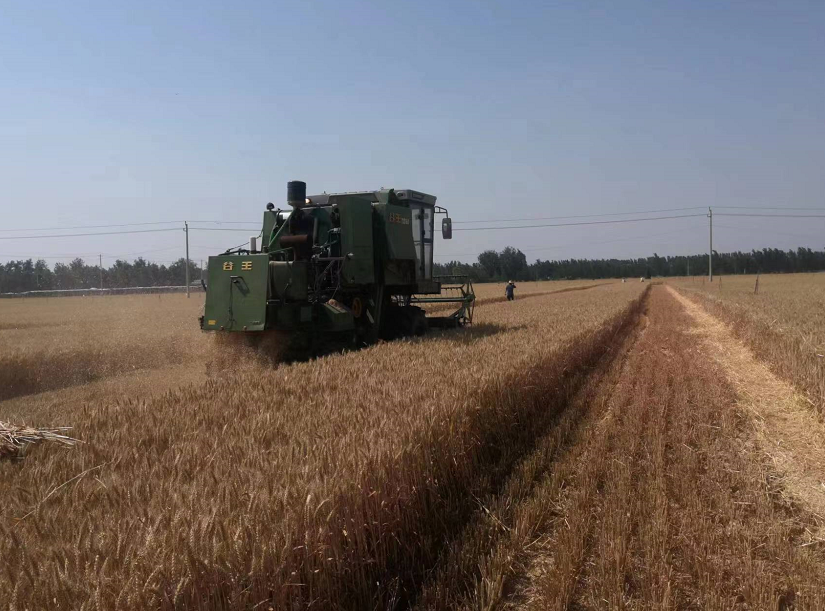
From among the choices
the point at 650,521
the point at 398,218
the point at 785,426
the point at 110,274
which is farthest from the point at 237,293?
the point at 110,274

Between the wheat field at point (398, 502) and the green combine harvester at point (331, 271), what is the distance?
6.42ft

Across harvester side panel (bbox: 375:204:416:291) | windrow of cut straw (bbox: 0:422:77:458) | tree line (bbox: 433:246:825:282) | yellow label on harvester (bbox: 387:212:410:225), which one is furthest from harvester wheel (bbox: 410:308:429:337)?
tree line (bbox: 433:246:825:282)

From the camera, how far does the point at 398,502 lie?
11.4 ft

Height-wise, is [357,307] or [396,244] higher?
[396,244]

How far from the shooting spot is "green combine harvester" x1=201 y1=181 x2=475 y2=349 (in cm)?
859

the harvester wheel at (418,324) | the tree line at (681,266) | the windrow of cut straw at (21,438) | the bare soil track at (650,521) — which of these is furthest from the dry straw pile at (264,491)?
the tree line at (681,266)

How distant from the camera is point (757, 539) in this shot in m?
3.89

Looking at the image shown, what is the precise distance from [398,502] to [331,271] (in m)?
6.58

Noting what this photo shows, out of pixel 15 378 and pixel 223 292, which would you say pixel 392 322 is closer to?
pixel 223 292

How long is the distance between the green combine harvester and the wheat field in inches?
77.1

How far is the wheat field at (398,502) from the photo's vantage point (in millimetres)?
2270

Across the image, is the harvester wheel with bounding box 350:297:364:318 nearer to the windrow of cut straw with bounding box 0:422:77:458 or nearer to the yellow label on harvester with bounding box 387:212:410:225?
the yellow label on harvester with bounding box 387:212:410:225

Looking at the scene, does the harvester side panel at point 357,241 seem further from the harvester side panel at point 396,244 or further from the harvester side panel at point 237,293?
the harvester side panel at point 237,293

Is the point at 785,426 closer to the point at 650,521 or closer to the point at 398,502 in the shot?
the point at 650,521
